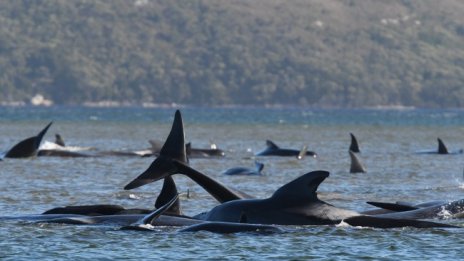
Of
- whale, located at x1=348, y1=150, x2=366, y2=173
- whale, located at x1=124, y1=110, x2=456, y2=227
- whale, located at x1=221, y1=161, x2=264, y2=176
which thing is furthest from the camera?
whale, located at x1=348, y1=150, x2=366, y2=173

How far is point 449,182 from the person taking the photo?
43375 mm

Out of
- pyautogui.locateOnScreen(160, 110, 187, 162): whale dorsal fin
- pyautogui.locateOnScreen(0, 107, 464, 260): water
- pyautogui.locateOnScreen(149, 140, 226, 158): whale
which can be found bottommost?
pyautogui.locateOnScreen(0, 107, 464, 260): water

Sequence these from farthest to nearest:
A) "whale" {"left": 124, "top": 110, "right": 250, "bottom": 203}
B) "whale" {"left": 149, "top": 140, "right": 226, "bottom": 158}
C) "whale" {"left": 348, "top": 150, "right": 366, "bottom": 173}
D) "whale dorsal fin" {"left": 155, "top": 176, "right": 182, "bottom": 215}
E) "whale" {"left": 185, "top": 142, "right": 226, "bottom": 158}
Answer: "whale" {"left": 185, "top": 142, "right": 226, "bottom": 158}, "whale" {"left": 149, "top": 140, "right": 226, "bottom": 158}, "whale" {"left": 348, "top": 150, "right": 366, "bottom": 173}, "whale dorsal fin" {"left": 155, "top": 176, "right": 182, "bottom": 215}, "whale" {"left": 124, "top": 110, "right": 250, "bottom": 203}

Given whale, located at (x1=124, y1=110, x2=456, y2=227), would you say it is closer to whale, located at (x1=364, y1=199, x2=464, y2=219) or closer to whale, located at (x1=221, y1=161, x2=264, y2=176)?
whale, located at (x1=364, y1=199, x2=464, y2=219)

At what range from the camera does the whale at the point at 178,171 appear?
1072 inches

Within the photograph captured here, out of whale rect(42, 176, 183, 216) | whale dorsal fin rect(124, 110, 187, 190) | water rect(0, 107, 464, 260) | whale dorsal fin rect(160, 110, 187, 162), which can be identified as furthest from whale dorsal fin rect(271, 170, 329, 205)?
whale dorsal fin rect(160, 110, 187, 162)

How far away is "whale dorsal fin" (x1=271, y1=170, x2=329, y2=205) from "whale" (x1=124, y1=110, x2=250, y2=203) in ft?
5.98

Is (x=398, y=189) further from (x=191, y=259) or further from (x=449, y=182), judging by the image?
(x=191, y=259)

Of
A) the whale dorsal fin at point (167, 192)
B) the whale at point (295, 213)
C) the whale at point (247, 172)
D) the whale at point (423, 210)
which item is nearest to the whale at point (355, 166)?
the whale at point (247, 172)

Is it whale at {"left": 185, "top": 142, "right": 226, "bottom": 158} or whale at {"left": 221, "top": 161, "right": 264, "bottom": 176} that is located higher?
whale at {"left": 185, "top": 142, "right": 226, "bottom": 158}

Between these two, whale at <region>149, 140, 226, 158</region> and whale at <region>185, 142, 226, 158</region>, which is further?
whale at <region>185, 142, 226, 158</region>

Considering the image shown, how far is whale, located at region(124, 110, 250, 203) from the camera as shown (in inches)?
1072

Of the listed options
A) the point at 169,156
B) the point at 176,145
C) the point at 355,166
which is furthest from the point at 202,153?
the point at 169,156

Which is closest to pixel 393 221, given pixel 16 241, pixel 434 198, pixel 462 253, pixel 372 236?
pixel 372 236
